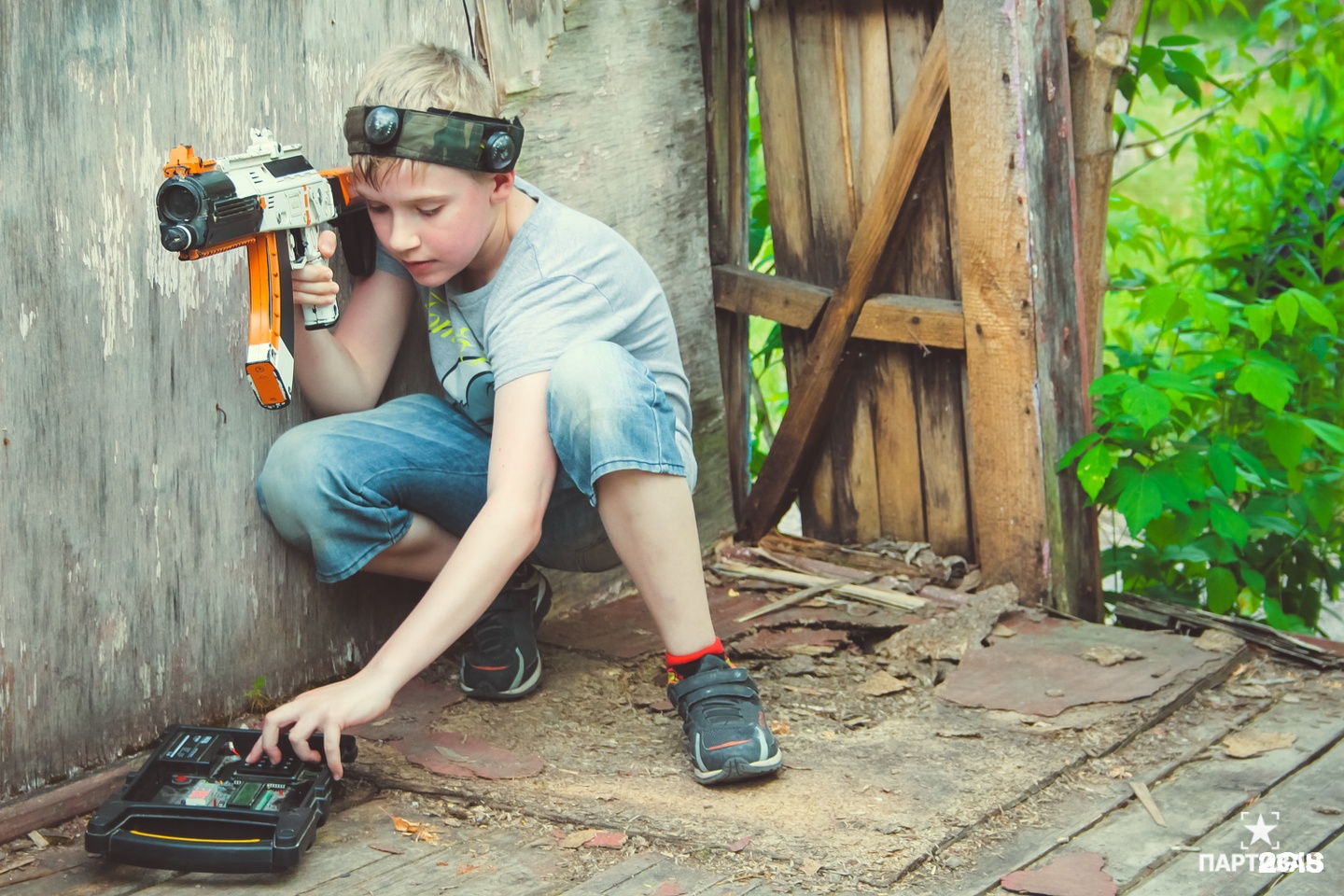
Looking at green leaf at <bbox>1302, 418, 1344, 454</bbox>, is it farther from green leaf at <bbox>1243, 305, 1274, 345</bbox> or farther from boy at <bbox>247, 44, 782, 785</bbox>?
boy at <bbox>247, 44, 782, 785</bbox>

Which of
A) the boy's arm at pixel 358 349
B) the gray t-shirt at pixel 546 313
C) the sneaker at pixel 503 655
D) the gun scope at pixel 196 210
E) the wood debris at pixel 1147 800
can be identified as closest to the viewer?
the gun scope at pixel 196 210

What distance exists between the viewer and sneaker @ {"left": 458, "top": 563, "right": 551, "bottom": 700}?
242cm

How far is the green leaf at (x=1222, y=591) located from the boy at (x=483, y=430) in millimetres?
1307

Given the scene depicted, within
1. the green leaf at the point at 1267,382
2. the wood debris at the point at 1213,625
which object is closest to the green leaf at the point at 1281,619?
the wood debris at the point at 1213,625

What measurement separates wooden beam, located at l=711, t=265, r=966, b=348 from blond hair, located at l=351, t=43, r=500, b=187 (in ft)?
3.69

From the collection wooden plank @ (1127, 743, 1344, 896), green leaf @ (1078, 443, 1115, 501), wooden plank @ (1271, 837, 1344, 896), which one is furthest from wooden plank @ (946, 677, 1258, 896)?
green leaf @ (1078, 443, 1115, 501)

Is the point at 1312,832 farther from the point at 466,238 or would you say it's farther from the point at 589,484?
the point at 466,238

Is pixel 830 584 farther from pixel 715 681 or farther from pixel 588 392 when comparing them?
pixel 588 392

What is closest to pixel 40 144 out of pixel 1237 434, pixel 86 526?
pixel 86 526

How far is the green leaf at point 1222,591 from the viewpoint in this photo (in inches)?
115

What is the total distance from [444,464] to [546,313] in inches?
14.9

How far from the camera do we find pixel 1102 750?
87.1 inches

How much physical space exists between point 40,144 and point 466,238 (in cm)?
63

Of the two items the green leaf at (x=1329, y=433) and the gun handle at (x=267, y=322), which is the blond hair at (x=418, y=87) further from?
the green leaf at (x=1329, y=433)
